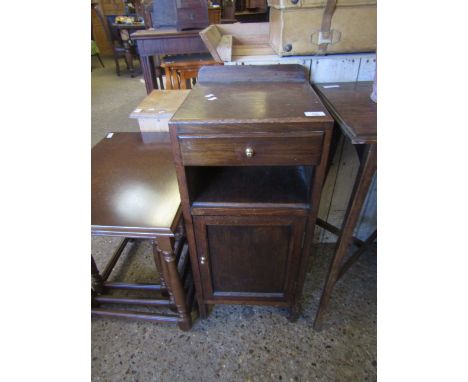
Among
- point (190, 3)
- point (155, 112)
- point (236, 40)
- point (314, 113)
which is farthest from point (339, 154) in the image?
point (190, 3)

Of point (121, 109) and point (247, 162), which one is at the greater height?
point (247, 162)

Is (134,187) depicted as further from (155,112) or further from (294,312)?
(294,312)

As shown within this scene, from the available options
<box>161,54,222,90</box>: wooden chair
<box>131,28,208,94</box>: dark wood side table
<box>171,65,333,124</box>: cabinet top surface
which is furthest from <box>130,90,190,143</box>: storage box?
<box>131,28,208,94</box>: dark wood side table

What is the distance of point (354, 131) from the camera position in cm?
67

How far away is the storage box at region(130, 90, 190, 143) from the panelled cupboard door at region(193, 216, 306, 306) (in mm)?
577

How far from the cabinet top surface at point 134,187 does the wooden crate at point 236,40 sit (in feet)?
1.43

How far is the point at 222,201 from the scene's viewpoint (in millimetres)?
870

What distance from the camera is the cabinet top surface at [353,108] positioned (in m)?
0.66

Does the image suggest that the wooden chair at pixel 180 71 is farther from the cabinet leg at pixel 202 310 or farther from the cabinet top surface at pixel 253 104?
the cabinet leg at pixel 202 310

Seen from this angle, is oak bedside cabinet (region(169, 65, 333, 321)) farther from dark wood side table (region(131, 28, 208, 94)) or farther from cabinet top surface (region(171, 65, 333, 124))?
dark wood side table (region(131, 28, 208, 94))

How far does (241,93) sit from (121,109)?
10.4 feet

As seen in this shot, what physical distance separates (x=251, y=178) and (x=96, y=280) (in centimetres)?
87
